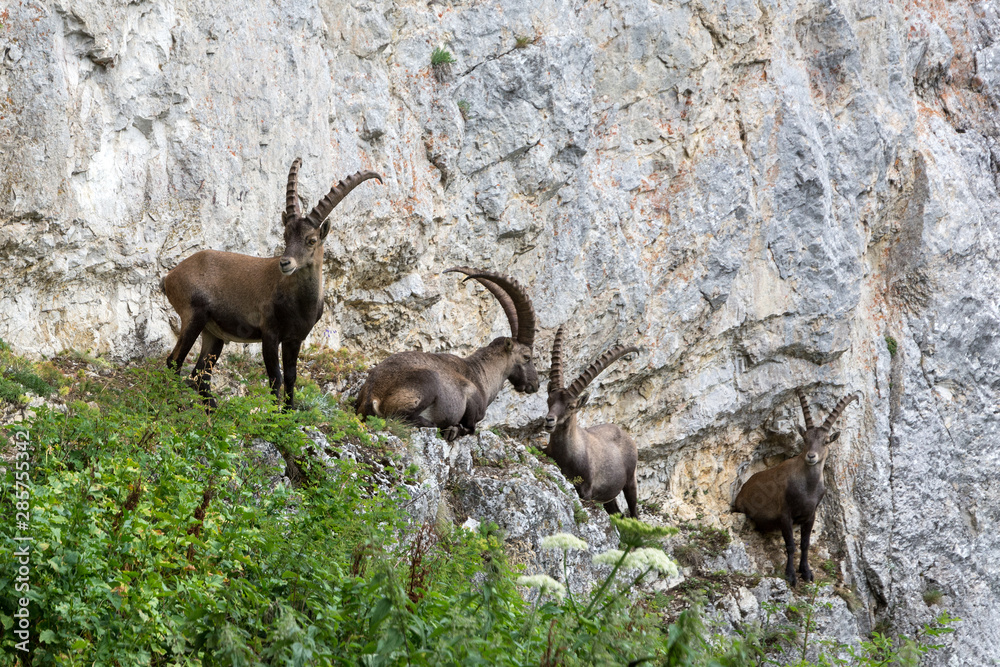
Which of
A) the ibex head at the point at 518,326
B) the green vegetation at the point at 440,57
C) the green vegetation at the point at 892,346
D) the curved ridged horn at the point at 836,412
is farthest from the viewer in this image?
the green vegetation at the point at 892,346

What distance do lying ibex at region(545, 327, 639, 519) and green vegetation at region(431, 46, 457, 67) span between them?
4025 mm

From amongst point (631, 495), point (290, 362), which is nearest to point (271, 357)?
point (290, 362)

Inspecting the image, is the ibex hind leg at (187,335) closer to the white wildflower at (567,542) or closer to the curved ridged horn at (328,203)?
the curved ridged horn at (328,203)

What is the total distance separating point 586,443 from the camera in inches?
452

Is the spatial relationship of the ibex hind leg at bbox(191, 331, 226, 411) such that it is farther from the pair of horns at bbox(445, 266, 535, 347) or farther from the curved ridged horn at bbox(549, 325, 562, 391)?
the curved ridged horn at bbox(549, 325, 562, 391)

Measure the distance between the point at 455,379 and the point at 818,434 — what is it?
23.8 ft

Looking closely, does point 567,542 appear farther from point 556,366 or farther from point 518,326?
point 556,366

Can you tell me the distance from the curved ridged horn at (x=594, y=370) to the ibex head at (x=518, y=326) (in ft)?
1.68

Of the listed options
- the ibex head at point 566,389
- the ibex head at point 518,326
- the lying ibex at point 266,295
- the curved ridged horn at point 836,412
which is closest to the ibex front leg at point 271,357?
the lying ibex at point 266,295

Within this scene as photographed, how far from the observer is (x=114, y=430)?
5.36 m

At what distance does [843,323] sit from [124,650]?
1359cm

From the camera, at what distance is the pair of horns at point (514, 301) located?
408 inches

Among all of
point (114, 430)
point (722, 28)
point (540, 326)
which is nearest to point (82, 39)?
point (114, 430)

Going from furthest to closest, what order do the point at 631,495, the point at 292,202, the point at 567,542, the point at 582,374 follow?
the point at 631,495
the point at 582,374
the point at 292,202
the point at 567,542
